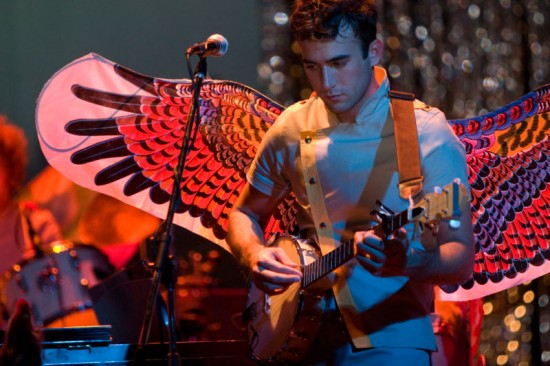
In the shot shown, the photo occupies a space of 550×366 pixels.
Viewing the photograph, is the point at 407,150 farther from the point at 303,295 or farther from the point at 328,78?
the point at 303,295

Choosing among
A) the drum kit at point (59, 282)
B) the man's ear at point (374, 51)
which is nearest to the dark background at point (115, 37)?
the drum kit at point (59, 282)

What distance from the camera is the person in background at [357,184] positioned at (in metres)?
2.46

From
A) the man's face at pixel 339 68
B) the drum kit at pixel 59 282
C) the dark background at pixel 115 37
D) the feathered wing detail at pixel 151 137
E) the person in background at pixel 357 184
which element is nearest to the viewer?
the person in background at pixel 357 184

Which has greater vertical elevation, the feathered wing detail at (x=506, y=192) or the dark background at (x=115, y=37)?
the dark background at (x=115, y=37)

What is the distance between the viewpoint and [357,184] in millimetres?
2641

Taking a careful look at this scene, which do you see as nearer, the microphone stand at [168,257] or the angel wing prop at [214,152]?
the microphone stand at [168,257]

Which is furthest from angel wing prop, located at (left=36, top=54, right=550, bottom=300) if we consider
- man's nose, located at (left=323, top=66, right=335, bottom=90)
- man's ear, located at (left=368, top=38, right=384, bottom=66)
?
man's nose, located at (left=323, top=66, right=335, bottom=90)

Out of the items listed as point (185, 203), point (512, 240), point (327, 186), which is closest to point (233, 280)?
point (185, 203)

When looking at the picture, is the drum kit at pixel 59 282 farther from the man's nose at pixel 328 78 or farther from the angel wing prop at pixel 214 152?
the man's nose at pixel 328 78

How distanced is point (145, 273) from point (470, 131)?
207cm

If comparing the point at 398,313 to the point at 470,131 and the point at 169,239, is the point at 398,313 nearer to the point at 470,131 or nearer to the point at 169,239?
the point at 169,239

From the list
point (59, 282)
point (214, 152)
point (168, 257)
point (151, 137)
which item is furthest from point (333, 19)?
point (59, 282)

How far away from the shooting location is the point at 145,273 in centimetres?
475

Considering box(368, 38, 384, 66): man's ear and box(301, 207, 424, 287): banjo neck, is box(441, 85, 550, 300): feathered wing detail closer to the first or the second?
box(368, 38, 384, 66): man's ear
